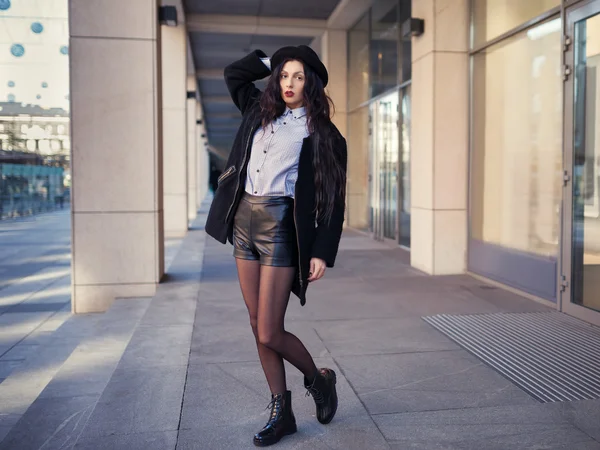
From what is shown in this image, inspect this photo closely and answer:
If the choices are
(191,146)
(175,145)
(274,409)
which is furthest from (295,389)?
(191,146)

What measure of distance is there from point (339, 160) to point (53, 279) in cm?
554

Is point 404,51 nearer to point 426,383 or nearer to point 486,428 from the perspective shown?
point 426,383

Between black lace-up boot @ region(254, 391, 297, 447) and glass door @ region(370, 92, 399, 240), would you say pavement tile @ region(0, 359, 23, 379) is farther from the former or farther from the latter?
glass door @ region(370, 92, 399, 240)

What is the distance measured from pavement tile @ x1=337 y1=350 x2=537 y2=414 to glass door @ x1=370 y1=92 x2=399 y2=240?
6667mm

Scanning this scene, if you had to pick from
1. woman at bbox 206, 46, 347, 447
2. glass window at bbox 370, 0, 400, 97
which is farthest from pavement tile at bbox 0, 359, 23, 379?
glass window at bbox 370, 0, 400, 97

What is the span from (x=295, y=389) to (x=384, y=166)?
8437mm

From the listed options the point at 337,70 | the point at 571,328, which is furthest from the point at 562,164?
the point at 337,70

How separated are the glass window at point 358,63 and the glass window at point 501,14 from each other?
5.45 metres

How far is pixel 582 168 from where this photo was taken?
4.97m

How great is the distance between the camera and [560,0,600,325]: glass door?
190 inches

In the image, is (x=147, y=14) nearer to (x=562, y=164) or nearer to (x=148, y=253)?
(x=148, y=253)

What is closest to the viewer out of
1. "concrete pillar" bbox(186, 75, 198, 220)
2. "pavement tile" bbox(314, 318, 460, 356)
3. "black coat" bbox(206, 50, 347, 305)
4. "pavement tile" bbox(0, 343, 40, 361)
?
"black coat" bbox(206, 50, 347, 305)

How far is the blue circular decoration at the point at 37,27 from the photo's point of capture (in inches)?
238

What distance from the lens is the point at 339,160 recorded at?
8.75 ft
